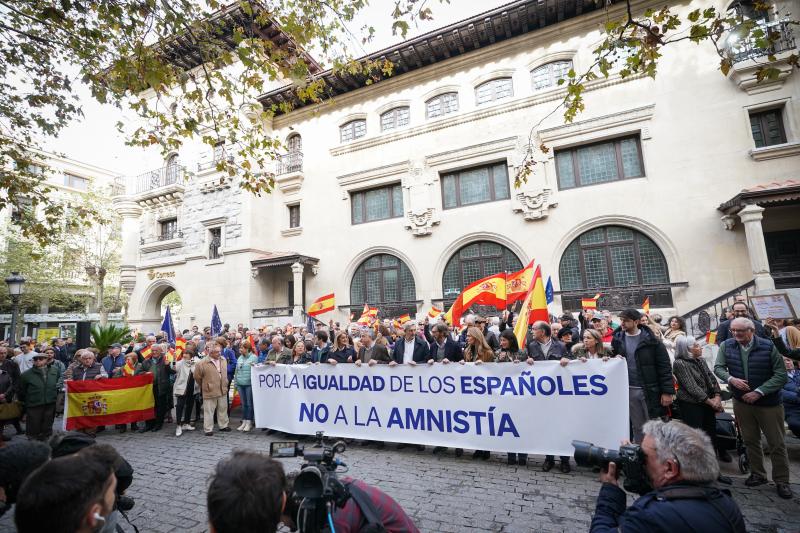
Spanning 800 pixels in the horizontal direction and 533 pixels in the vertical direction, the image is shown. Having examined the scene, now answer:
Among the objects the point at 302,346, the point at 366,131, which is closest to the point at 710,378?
the point at 302,346

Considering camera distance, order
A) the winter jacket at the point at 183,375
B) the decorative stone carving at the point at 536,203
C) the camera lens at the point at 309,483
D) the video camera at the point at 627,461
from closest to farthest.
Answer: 1. the camera lens at the point at 309,483
2. the video camera at the point at 627,461
3. the winter jacket at the point at 183,375
4. the decorative stone carving at the point at 536,203

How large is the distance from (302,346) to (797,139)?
16.1 m

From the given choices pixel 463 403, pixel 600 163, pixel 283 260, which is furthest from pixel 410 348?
pixel 283 260

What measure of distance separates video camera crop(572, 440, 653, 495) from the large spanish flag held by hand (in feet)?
29.8

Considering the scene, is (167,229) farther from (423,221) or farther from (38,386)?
(38,386)

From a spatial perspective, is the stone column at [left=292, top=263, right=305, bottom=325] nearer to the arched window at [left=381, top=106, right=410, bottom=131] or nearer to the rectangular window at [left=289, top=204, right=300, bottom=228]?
the rectangular window at [left=289, top=204, right=300, bottom=228]

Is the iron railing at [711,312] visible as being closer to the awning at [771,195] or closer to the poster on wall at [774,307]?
the awning at [771,195]

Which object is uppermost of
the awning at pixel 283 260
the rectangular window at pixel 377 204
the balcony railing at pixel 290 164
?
the balcony railing at pixel 290 164

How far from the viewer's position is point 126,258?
73.9 feet

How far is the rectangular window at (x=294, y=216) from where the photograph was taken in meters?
20.0

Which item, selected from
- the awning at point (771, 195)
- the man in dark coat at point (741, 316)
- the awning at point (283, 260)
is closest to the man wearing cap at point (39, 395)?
the awning at point (283, 260)

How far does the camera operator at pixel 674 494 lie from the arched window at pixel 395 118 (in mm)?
17665

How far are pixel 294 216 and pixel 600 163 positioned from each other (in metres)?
14.7

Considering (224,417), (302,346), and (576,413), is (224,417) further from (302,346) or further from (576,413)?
(576,413)
